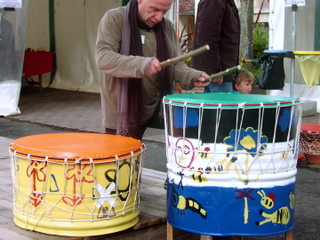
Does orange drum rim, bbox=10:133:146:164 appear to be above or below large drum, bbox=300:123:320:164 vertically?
above

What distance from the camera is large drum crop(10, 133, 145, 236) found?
2637 mm

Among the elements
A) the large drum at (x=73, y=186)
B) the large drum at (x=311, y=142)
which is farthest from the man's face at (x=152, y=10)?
the large drum at (x=311, y=142)

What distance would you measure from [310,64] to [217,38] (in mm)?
2745

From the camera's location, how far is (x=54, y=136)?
3.08 metres

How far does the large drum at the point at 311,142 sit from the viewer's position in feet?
17.8

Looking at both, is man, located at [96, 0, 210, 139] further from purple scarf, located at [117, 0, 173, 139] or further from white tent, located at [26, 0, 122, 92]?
white tent, located at [26, 0, 122, 92]

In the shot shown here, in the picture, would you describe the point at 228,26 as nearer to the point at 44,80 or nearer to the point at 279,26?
the point at 279,26

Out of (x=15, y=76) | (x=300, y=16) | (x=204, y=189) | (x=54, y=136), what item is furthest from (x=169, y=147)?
(x=300, y=16)

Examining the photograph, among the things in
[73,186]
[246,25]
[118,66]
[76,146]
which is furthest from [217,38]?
[246,25]

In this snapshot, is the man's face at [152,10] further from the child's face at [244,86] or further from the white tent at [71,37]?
the white tent at [71,37]

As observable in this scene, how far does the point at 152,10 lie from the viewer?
307cm

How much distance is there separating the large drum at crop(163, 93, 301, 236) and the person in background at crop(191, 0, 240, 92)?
5.07 ft

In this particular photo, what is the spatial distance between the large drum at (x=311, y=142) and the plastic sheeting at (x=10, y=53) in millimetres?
4882

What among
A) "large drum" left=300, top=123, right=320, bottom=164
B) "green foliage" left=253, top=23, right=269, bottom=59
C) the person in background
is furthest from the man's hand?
"green foliage" left=253, top=23, right=269, bottom=59
